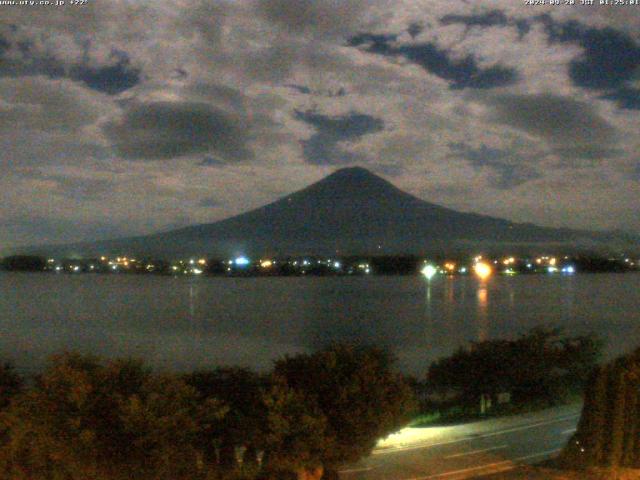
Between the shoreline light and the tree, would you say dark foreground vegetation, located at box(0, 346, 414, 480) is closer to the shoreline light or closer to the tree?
the tree

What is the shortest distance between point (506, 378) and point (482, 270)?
74.0m

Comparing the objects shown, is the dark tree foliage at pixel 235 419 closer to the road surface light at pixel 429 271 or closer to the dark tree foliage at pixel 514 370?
the dark tree foliage at pixel 514 370

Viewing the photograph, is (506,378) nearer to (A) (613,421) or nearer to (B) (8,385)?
(A) (613,421)

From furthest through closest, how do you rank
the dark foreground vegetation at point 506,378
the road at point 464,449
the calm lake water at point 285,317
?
the calm lake water at point 285,317 → the dark foreground vegetation at point 506,378 → the road at point 464,449

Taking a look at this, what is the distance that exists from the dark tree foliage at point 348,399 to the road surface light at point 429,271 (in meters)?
76.8

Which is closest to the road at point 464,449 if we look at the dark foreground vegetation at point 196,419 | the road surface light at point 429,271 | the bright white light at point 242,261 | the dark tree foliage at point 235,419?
the dark foreground vegetation at point 196,419

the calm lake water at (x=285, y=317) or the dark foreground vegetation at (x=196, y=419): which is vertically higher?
the dark foreground vegetation at (x=196, y=419)

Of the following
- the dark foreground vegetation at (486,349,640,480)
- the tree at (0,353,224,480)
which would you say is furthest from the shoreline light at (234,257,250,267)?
the tree at (0,353,224,480)

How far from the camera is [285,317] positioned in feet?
149

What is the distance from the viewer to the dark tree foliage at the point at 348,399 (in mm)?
7152

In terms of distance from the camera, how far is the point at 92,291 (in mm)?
70750

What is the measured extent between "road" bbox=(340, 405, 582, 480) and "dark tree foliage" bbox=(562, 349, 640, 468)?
100 cm

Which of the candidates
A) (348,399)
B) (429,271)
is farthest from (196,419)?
(429,271)

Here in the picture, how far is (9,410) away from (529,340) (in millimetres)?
13267
